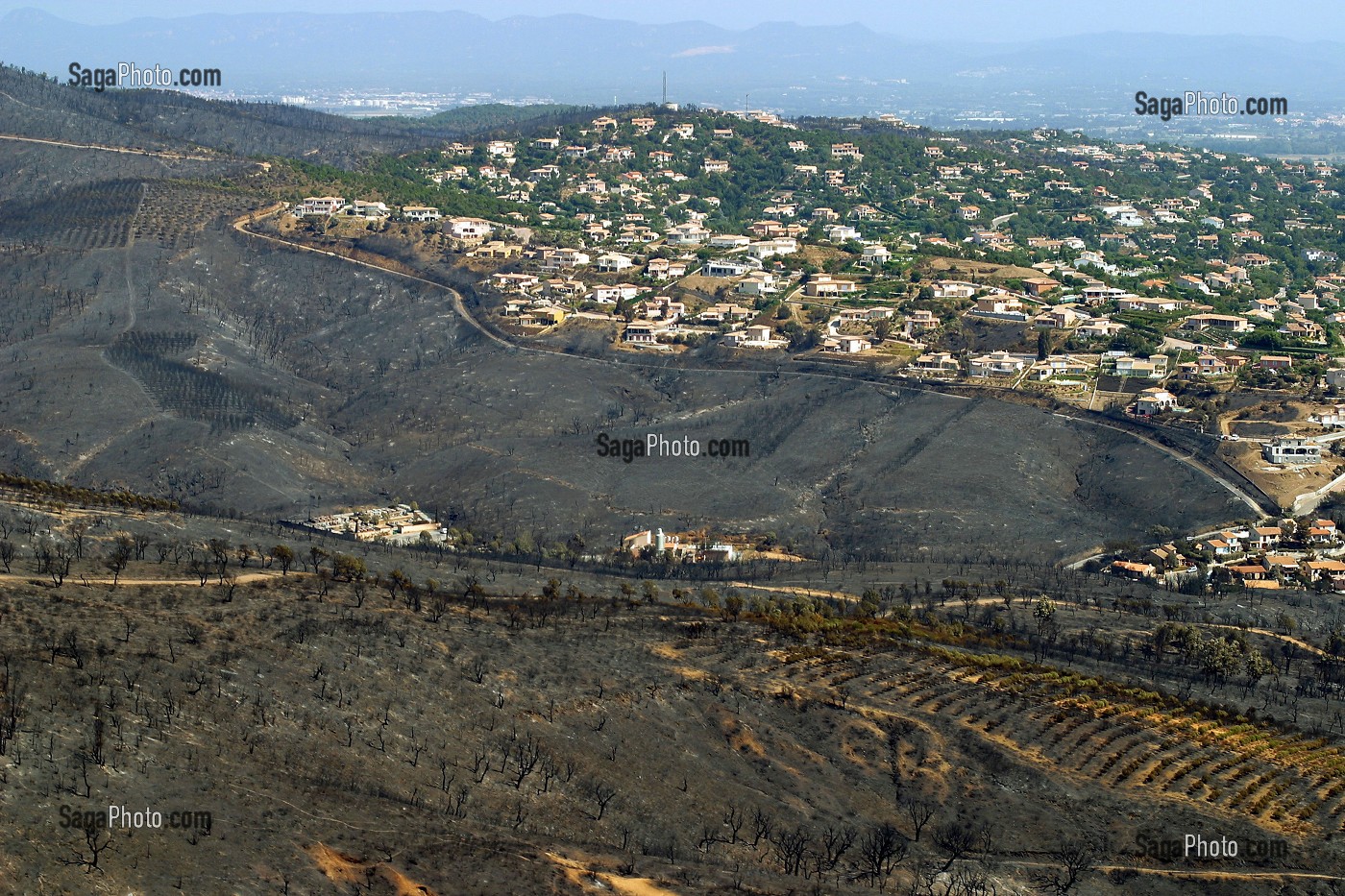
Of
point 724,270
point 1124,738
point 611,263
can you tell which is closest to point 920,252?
point 724,270

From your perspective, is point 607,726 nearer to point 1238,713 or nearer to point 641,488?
point 1238,713

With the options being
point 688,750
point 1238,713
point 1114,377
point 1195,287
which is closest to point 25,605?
point 688,750

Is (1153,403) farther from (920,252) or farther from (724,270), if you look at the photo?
(920,252)
